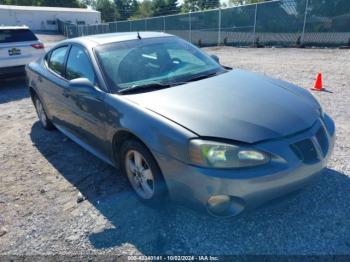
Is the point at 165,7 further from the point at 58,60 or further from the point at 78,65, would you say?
the point at 78,65

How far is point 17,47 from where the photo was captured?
847 cm

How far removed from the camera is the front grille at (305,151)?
2322mm

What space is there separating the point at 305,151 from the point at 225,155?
65cm

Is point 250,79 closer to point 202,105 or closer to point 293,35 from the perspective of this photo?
point 202,105

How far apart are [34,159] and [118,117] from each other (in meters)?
2.11

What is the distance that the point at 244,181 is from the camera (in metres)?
2.20

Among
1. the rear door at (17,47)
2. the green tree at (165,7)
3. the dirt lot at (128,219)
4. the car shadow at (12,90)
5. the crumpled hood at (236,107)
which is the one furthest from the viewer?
the green tree at (165,7)

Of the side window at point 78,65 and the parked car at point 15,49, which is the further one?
the parked car at point 15,49

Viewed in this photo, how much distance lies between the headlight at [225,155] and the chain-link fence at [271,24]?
12.6 metres

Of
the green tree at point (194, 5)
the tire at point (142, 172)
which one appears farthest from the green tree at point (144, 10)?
the tire at point (142, 172)

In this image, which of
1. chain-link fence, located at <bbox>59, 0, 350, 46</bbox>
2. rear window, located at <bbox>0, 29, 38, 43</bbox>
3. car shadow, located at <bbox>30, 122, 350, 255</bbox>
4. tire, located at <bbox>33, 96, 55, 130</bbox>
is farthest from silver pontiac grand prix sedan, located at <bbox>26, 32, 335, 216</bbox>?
chain-link fence, located at <bbox>59, 0, 350, 46</bbox>

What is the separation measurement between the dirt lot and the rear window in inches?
219

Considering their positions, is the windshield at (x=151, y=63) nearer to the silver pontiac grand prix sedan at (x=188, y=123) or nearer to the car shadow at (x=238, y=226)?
the silver pontiac grand prix sedan at (x=188, y=123)

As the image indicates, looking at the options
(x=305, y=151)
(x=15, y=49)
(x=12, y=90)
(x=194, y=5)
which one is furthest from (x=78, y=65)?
(x=194, y=5)
